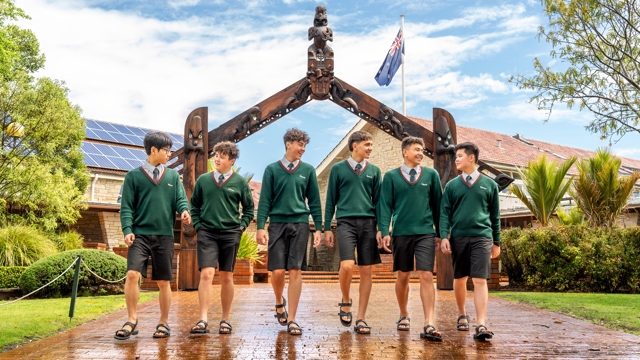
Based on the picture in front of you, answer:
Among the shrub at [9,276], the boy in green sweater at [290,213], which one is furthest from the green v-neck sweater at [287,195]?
the shrub at [9,276]

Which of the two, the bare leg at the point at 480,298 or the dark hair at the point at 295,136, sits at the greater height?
the dark hair at the point at 295,136

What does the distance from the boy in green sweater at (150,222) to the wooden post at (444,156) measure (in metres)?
6.58

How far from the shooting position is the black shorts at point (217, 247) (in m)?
5.93

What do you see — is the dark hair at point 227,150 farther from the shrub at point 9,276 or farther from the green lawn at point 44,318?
the shrub at point 9,276

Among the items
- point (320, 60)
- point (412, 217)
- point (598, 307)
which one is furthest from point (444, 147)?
point (412, 217)

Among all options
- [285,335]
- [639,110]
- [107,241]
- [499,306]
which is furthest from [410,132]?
[107,241]

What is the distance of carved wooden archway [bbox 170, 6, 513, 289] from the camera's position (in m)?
11.4

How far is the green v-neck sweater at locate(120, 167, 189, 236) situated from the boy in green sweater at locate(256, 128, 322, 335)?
2.72ft

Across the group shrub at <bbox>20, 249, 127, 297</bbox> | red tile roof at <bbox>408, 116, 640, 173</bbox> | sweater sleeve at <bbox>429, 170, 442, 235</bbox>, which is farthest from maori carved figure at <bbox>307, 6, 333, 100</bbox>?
red tile roof at <bbox>408, 116, 640, 173</bbox>

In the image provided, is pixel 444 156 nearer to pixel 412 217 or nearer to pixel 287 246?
pixel 412 217

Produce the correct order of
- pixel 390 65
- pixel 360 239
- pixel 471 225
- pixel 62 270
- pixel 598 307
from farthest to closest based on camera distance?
pixel 390 65
pixel 62 270
pixel 598 307
pixel 360 239
pixel 471 225

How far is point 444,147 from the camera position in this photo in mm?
11516

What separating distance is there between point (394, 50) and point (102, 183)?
42.6ft

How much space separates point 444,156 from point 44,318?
23.8 feet
